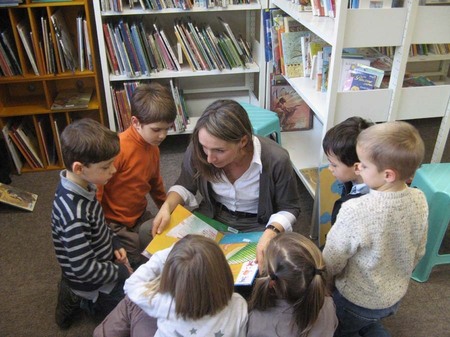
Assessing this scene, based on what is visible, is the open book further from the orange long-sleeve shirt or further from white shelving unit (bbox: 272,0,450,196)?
white shelving unit (bbox: 272,0,450,196)

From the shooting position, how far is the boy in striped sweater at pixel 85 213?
1400mm

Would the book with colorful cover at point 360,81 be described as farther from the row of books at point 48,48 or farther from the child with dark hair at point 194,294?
the row of books at point 48,48

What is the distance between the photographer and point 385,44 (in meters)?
1.71

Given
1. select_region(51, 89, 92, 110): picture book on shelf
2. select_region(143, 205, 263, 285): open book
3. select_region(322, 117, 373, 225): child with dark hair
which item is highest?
select_region(322, 117, 373, 225): child with dark hair

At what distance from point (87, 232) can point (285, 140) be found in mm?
1536

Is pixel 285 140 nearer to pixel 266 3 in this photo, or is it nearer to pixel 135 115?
pixel 266 3

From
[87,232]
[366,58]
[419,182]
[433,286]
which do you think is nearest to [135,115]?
[87,232]

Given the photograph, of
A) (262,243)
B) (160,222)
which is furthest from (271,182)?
(160,222)

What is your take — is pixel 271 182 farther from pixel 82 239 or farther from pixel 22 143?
pixel 22 143

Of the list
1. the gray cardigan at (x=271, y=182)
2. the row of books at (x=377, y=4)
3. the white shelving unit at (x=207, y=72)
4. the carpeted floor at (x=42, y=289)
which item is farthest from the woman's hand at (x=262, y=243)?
→ the white shelving unit at (x=207, y=72)

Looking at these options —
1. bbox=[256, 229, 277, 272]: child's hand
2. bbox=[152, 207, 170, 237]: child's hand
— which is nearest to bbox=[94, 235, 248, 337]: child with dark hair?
bbox=[256, 229, 277, 272]: child's hand

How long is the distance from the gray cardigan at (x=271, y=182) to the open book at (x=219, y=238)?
0.34 ft

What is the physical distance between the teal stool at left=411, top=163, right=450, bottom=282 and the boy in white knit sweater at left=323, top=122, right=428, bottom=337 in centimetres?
48

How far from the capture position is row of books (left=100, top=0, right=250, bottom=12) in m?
2.43
